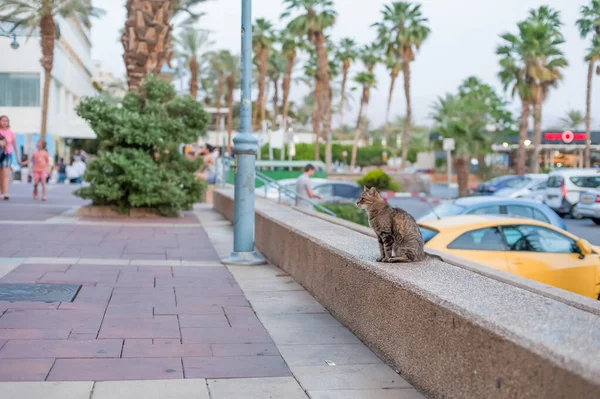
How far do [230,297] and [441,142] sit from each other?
37.1 m

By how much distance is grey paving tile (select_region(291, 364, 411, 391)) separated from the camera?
17.0 ft

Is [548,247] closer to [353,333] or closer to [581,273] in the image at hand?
[581,273]

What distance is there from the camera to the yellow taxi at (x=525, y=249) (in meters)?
9.69

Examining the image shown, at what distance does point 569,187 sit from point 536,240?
19386 millimetres

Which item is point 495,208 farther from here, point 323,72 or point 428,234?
point 323,72

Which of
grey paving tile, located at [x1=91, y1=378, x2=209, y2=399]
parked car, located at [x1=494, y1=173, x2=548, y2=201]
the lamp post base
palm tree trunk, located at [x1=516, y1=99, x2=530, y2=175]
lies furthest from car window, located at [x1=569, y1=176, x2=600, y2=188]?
grey paving tile, located at [x1=91, y1=378, x2=209, y2=399]

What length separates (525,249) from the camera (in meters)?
9.95

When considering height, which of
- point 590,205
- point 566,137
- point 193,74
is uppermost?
point 193,74

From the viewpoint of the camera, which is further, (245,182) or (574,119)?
(574,119)

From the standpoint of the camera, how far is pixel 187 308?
7.61 metres

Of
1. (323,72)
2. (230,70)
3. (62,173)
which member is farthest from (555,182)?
(230,70)

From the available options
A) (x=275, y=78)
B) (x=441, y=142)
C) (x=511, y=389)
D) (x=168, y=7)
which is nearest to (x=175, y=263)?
(x=511, y=389)

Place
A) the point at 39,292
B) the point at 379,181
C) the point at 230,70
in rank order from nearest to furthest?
1. the point at 39,292
2. the point at 379,181
3. the point at 230,70

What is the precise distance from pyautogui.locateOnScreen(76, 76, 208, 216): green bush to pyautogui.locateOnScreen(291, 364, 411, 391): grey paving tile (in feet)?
37.7
